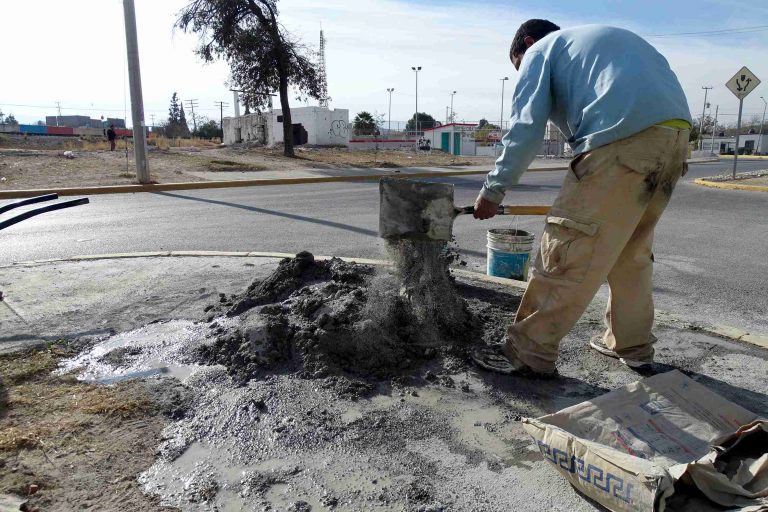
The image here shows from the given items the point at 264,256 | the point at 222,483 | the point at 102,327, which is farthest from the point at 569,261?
the point at 264,256

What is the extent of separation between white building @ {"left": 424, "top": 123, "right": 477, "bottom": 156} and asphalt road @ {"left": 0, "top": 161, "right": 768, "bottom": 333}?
35936mm

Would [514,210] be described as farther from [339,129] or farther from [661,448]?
[339,129]

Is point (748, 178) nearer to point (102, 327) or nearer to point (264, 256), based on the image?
point (264, 256)

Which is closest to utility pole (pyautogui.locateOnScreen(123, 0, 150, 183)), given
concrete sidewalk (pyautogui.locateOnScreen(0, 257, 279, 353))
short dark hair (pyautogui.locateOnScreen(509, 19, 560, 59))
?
concrete sidewalk (pyautogui.locateOnScreen(0, 257, 279, 353))

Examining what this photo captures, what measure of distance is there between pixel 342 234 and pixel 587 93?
5.07 metres

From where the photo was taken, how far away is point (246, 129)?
132ft

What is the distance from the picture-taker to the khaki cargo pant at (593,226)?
263 cm

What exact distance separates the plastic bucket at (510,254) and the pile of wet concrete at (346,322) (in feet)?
3.10

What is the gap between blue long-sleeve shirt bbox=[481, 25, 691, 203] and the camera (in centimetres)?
257

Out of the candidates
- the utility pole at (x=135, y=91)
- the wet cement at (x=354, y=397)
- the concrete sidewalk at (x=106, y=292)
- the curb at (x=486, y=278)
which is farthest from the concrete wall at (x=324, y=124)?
the wet cement at (x=354, y=397)

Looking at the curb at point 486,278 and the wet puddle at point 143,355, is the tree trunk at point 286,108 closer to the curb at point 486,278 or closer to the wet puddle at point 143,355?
the curb at point 486,278

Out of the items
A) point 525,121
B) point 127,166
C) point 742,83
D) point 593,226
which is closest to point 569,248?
point 593,226

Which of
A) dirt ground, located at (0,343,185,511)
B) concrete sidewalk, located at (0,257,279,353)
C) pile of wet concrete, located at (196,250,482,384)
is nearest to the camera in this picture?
dirt ground, located at (0,343,185,511)

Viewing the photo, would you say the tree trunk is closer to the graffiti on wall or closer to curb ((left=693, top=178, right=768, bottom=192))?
curb ((left=693, top=178, right=768, bottom=192))
